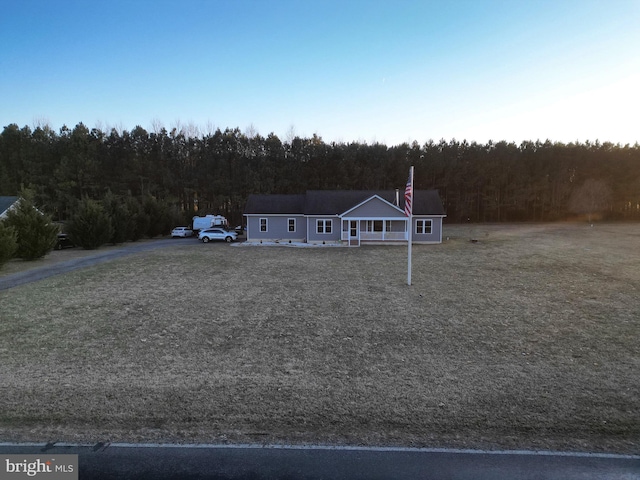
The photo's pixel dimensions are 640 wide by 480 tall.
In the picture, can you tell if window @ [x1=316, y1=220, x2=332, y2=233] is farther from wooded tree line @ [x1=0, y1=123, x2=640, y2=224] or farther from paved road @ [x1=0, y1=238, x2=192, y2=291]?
wooded tree line @ [x1=0, y1=123, x2=640, y2=224]

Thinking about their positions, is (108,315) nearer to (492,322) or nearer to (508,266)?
(492,322)

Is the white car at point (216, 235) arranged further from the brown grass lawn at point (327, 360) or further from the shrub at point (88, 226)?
the brown grass lawn at point (327, 360)

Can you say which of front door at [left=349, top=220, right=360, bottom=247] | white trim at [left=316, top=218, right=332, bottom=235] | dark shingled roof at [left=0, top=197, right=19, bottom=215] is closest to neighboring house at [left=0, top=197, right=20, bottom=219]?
→ dark shingled roof at [left=0, top=197, right=19, bottom=215]

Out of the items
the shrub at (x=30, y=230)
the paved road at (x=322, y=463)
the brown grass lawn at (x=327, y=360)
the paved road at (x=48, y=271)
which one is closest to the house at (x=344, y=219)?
the paved road at (x=48, y=271)

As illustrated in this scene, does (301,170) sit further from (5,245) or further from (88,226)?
(5,245)

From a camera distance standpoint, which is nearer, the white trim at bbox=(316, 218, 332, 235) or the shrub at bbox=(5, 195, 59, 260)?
the shrub at bbox=(5, 195, 59, 260)

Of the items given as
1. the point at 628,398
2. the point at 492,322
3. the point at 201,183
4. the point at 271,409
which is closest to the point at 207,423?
the point at 271,409
